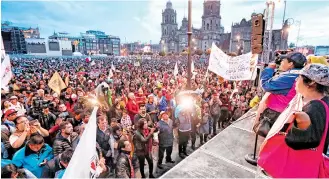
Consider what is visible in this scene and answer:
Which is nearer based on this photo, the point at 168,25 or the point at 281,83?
the point at 281,83

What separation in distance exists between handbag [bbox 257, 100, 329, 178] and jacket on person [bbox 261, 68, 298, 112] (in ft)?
2.90

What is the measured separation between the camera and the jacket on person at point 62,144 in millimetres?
4176

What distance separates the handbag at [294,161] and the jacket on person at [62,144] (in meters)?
4.03

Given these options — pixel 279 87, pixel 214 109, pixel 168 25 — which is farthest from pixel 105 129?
pixel 168 25

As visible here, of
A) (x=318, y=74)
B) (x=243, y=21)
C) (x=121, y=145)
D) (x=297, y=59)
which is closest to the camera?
→ (x=318, y=74)

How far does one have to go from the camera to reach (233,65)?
7988 millimetres

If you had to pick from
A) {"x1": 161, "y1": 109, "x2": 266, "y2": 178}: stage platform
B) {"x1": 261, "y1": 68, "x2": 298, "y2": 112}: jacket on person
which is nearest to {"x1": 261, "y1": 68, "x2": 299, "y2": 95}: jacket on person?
{"x1": 261, "y1": 68, "x2": 298, "y2": 112}: jacket on person

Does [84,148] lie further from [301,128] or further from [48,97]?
[48,97]

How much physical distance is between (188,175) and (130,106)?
206 inches

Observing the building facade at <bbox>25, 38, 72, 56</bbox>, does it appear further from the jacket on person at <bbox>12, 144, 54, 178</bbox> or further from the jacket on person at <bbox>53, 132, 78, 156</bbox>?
the jacket on person at <bbox>12, 144, 54, 178</bbox>

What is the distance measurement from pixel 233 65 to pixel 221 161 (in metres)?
5.71

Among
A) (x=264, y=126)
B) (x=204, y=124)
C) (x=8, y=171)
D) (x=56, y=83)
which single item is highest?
(x=264, y=126)

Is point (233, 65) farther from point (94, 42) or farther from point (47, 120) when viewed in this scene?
point (94, 42)

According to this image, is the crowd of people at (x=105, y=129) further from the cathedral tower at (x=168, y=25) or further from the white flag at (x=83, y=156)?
the cathedral tower at (x=168, y=25)
